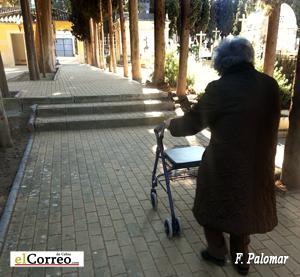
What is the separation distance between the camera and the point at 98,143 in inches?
251

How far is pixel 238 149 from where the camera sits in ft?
7.34

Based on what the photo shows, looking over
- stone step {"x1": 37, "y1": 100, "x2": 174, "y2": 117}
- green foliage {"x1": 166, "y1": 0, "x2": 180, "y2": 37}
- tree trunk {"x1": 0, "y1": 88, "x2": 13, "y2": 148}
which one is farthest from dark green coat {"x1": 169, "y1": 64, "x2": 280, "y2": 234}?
green foliage {"x1": 166, "y1": 0, "x2": 180, "y2": 37}

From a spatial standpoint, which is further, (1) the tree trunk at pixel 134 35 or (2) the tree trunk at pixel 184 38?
(1) the tree trunk at pixel 134 35

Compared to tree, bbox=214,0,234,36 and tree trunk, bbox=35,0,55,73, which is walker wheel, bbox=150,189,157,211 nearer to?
tree trunk, bbox=35,0,55,73

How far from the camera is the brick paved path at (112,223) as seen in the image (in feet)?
9.21

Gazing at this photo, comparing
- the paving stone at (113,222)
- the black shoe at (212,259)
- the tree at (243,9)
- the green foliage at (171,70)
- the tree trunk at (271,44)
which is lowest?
the paving stone at (113,222)

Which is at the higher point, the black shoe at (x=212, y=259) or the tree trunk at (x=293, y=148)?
the tree trunk at (x=293, y=148)

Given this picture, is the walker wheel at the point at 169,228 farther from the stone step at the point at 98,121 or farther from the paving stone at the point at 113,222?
the stone step at the point at 98,121

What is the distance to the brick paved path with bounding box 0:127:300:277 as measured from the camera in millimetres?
2807

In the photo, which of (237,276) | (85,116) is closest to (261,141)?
(237,276)

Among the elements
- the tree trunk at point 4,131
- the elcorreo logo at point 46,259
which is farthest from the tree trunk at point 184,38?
the elcorreo logo at point 46,259

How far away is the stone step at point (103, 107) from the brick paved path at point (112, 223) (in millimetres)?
2429

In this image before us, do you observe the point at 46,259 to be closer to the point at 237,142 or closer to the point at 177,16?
the point at 237,142

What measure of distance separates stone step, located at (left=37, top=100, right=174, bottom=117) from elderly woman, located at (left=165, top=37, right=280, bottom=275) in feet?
19.0
